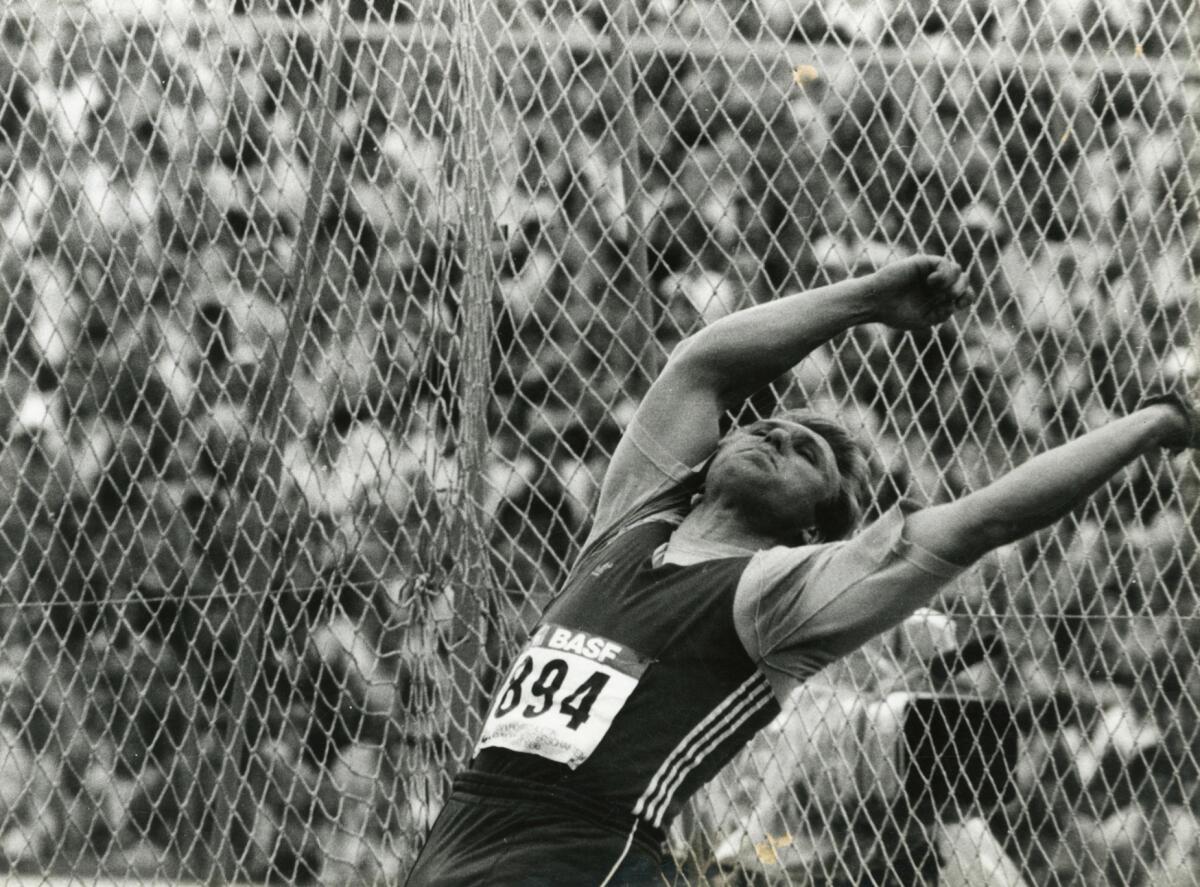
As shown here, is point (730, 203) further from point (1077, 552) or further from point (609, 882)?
point (609, 882)

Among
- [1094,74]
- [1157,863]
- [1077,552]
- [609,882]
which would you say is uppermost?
[1094,74]

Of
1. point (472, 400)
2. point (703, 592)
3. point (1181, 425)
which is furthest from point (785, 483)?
point (472, 400)

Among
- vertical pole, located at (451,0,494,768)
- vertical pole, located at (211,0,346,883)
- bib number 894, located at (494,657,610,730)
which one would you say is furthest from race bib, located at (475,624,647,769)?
vertical pole, located at (211,0,346,883)

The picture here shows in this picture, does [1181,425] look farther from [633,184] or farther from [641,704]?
[633,184]

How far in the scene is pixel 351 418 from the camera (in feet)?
13.0

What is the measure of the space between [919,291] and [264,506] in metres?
1.87

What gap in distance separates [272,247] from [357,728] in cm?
115

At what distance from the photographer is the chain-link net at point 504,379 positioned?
3.91 m

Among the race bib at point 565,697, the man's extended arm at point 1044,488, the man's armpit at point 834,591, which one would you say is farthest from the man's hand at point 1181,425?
the race bib at point 565,697

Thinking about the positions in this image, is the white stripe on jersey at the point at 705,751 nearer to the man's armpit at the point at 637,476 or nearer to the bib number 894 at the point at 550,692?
the bib number 894 at the point at 550,692

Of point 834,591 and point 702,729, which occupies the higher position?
point 834,591

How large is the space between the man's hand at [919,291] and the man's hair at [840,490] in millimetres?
222

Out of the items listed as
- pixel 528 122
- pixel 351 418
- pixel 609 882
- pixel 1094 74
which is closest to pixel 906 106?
pixel 1094 74

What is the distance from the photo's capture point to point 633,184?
4.17 meters
